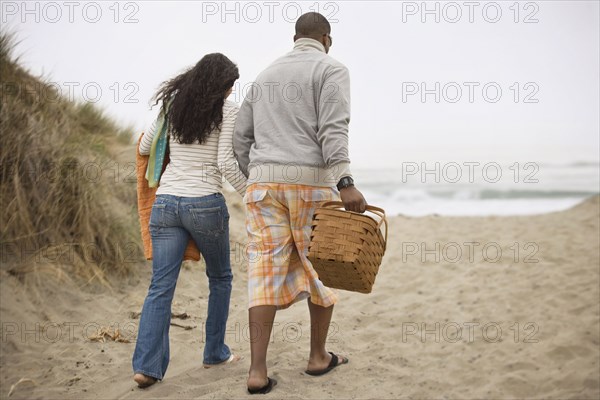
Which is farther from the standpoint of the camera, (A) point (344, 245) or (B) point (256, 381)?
(B) point (256, 381)

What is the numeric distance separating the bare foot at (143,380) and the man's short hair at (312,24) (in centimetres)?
229

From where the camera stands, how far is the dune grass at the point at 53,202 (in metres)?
5.40

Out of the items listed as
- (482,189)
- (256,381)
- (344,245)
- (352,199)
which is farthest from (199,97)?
(482,189)

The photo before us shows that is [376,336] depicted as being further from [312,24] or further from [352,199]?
[312,24]

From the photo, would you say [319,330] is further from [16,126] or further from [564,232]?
[564,232]

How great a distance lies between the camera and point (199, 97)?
361 cm

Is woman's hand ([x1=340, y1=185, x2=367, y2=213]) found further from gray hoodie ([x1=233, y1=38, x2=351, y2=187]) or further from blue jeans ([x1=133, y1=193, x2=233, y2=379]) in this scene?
blue jeans ([x1=133, y1=193, x2=233, y2=379])

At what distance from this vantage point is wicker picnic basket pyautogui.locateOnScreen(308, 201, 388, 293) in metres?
3.21

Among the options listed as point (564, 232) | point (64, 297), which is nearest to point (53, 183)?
point (64, 297)

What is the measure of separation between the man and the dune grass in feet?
8.81

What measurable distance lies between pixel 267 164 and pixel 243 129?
33 centimetres

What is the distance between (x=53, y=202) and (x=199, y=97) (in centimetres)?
273

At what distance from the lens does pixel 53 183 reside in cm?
573

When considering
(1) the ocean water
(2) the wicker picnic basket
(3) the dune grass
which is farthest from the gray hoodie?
(1) the ocean water
